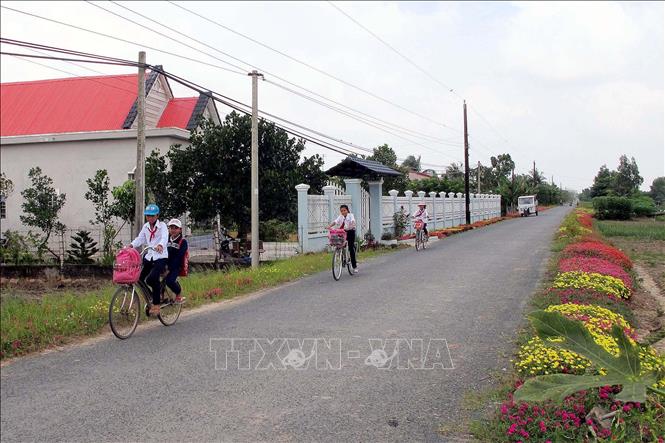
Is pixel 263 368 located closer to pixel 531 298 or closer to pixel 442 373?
pixel 442 373

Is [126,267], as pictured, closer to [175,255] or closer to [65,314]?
[175,255]

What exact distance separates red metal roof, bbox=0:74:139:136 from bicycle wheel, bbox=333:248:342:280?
49.0ft

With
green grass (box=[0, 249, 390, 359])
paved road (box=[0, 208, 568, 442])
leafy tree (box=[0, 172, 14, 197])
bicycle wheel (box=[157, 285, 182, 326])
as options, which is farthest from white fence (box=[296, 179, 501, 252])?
leafy tree (box=[0, 172, 14, 197])

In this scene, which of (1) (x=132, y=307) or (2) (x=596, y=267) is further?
(2) (x=596, y=267)

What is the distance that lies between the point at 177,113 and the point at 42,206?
23.7ft

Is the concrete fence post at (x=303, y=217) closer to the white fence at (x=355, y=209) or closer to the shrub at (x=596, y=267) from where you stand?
the white fence at (x=355, y=209)

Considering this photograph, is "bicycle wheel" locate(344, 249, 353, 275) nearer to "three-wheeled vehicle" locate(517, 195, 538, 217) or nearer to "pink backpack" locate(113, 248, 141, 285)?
"pink backpack" locate(113, 248, 141, 285)

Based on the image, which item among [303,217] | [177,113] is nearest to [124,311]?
[303,217]

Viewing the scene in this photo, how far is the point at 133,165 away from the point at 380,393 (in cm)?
2050

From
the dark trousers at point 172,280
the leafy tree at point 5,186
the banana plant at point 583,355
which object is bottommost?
the dark trousers at point 172,280

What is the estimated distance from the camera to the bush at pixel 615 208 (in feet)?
153

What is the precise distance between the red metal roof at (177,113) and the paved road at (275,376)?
57.2 feet

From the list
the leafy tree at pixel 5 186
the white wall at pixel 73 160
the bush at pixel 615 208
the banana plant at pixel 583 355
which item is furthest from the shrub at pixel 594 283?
the bush at pixel 615 208

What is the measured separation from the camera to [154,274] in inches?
282
